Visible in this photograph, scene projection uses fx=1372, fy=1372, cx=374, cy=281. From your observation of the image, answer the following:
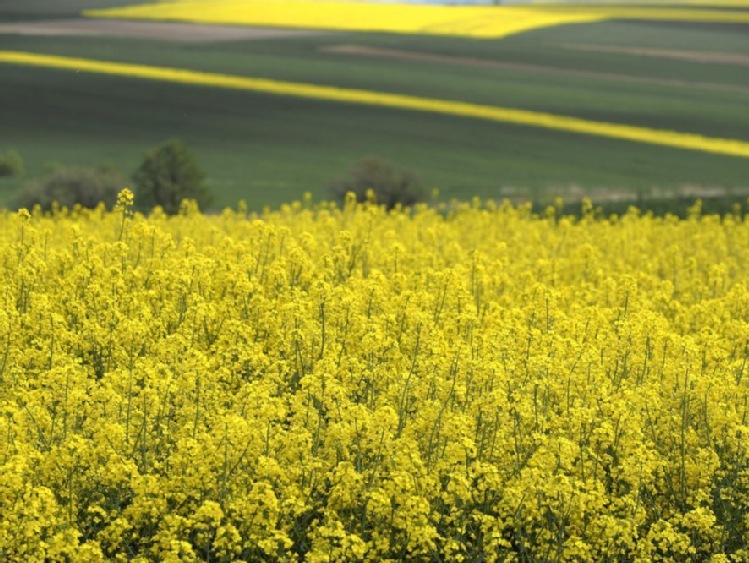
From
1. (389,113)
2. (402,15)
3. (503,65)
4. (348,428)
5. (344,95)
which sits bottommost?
(389,113)

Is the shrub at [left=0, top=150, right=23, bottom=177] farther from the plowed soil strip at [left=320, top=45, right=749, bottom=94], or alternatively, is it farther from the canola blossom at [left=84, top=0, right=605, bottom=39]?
the canola blossom at [left=84, top=0, right=605, bottom=39]

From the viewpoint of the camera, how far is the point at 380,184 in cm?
4262

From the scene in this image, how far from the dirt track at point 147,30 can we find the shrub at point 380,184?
32.5 meters

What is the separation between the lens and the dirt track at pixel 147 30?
2810 inches

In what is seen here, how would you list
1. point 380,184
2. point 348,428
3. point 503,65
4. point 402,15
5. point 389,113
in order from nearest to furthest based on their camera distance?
1. point 348,428
2. point 380,184
3. point 389,113
4. point 503,65
5. point 402,15

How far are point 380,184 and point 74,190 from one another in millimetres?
9733

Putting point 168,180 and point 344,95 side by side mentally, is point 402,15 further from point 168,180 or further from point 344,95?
point 168,180

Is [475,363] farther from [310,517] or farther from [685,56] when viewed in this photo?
[685,56]

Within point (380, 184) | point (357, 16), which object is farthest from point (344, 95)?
point (357, 16)

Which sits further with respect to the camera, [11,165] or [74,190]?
[11,165]

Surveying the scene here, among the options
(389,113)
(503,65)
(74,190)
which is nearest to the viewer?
(74,190)

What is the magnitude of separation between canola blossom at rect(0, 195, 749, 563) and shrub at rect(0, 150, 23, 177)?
3862cm

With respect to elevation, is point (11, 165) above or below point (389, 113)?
below

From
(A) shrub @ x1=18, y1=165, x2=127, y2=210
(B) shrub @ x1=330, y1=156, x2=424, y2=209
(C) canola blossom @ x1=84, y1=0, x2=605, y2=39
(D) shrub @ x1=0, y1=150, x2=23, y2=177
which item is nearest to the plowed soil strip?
(C) canola blossom @ x1=84, y1=0, x2=605, y2=39
